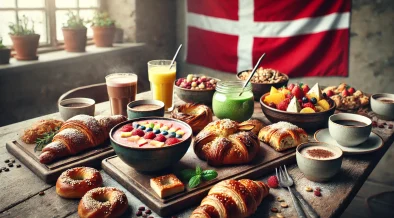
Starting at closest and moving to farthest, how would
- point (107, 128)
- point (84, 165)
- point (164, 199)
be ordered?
point (164, 199) → point (84, 165) → point (107, 128)

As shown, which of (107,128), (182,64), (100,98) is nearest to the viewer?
(107,128)

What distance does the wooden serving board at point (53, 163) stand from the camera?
1366 mm

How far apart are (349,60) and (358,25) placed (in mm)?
293

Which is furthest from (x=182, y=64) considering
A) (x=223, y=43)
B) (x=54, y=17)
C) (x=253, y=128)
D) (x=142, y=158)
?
(x=142, y=158)

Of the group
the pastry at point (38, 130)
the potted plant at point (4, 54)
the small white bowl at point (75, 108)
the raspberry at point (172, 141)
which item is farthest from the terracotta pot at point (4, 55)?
the raspberry at point (172, 141)

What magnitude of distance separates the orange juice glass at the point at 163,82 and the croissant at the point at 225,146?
1.95 feet

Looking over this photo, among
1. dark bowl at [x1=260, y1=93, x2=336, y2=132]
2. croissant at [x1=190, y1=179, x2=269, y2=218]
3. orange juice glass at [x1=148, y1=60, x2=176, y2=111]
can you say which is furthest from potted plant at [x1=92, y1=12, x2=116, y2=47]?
croissant at [x1=190, y1=179, x2=269, y2=218]

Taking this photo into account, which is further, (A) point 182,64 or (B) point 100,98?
(A) point 182,64

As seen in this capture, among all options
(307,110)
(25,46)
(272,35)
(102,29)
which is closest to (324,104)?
(307,110)

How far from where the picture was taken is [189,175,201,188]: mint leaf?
1.25 meters

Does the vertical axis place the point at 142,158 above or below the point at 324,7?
below

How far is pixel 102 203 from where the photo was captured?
1.14 metres

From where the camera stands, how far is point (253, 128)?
1704 mm

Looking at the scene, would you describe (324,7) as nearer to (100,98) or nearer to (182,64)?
(182,64)
